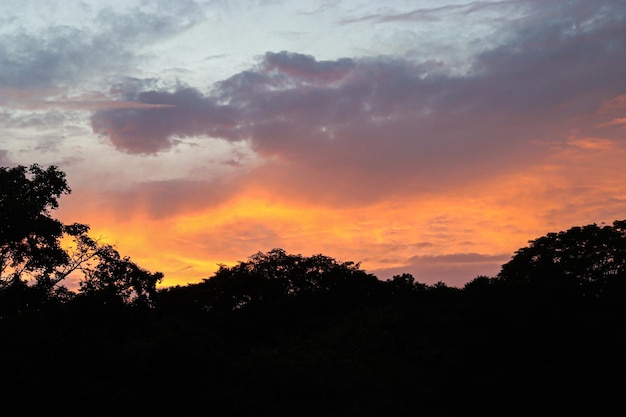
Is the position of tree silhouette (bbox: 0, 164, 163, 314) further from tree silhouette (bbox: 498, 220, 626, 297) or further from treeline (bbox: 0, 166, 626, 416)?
tree silhouette (bbox: 498, 220, 626, 297)

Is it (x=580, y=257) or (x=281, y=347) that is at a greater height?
(x=580, y=257)

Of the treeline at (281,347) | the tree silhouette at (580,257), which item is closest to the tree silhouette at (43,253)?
the treeline at (281,347)

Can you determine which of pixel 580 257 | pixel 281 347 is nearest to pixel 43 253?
pixel 281 347

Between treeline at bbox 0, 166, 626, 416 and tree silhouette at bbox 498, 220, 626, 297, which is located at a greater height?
tree silhouette at bbox 498, 220, 626, 297

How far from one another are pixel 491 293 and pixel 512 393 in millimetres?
9235

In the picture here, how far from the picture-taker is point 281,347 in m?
38.0

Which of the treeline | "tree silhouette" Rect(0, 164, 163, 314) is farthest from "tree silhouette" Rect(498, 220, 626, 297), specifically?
"tree silhouette" Rect(0, 164, 163, 314)

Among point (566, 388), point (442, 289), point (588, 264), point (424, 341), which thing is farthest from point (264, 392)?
point (588, 264)

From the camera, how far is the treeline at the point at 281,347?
2473cm

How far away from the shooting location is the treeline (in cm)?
2473

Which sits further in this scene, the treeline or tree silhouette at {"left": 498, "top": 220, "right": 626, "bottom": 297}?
tree silhouette at {"left": 498, "top": 220, "right": 626, "bottom": 297}

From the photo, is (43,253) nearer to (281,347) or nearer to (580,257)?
(281,347)

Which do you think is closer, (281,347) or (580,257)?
(281,347)

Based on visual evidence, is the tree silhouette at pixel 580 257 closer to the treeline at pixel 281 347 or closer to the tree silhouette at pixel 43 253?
the treeline at pixel 281 347
